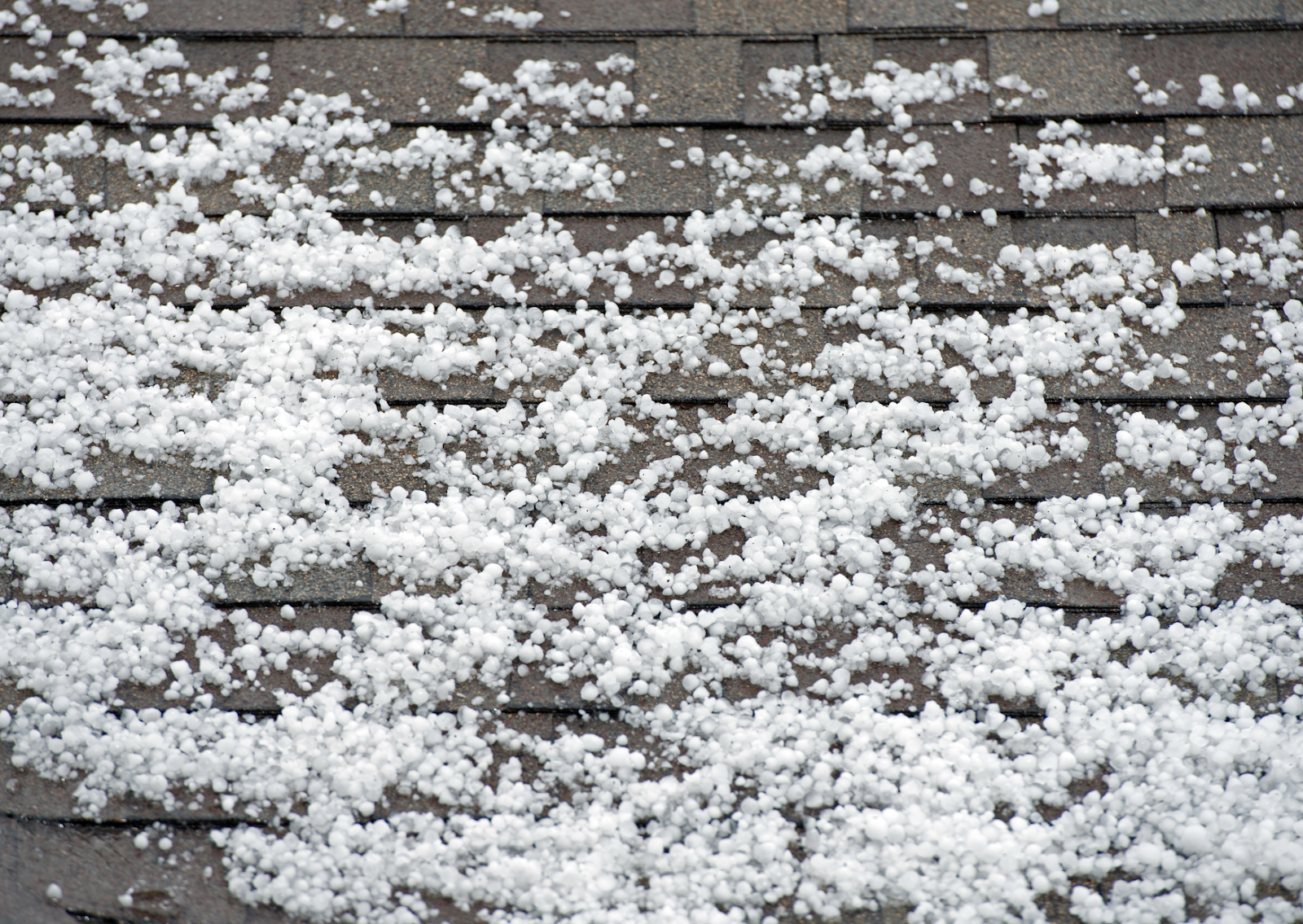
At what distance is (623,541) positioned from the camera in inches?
67.4

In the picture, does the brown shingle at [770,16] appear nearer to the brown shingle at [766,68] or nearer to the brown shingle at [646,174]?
the brown shingle at [766,68]

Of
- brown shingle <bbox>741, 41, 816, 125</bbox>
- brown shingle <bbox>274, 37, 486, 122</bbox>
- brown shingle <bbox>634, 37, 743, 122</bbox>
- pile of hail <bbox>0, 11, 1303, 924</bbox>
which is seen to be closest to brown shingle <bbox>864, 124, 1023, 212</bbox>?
pile of hail <bbox>0, 11, 1303, 924</bbox>

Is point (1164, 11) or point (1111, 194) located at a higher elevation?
point (1164, 11)

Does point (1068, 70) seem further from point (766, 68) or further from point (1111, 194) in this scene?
point (766, 68)

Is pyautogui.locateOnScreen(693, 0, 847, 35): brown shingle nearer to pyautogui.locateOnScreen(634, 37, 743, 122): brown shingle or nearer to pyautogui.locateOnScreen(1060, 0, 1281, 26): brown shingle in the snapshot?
pyautogui.locateOnScreen(634, 37, 743, 122): brown shingle

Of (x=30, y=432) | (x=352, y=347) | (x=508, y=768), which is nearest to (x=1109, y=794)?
(x=508, y=768)

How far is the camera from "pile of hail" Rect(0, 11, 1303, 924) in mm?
1604

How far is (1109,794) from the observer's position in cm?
163

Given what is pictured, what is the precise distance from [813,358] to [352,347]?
2.82 feet

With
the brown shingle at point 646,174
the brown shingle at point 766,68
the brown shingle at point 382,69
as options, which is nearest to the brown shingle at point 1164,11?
the brown shingle at point 766,68

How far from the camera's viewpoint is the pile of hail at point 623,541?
1604mm

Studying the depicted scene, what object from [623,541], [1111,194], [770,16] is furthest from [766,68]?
[623,541]

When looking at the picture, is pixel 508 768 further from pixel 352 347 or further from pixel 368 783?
pixel 352 347

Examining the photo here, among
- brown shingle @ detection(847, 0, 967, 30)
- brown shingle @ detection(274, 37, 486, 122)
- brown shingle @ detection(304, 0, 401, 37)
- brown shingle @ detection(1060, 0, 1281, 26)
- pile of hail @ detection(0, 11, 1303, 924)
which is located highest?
brown shingle @ detection(1060, 0, 1281, 26)
